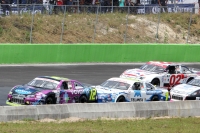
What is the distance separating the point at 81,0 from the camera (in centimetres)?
3731

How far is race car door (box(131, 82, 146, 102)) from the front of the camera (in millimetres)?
23413

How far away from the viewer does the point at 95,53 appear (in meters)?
35.0

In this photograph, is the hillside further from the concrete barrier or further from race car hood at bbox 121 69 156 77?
the concrete barrier

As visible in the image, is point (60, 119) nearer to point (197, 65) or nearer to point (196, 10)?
point (197, 65)

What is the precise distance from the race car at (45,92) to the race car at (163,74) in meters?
5.75

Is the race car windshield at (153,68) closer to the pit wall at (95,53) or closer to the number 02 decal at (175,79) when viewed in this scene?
the number 02 decal at (175,79)

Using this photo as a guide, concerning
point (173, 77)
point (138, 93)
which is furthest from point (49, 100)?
point (173, 77)

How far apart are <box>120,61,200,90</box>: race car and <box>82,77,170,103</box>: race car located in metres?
3.02

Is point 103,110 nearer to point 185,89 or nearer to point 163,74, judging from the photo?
point 185,89

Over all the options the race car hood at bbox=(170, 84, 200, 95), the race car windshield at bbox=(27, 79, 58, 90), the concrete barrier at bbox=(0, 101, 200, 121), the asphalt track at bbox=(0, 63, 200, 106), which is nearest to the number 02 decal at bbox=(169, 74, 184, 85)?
the race car hood at bbox=(170, 84, 200, 95)

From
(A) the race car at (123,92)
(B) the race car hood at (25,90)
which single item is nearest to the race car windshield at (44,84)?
(B) the race car hood at (25,90)

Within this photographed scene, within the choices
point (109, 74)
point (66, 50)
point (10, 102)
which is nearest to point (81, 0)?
point (66, 50)

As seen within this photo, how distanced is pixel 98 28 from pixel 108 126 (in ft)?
68.2

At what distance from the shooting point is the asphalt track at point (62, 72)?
27652 millimetres
